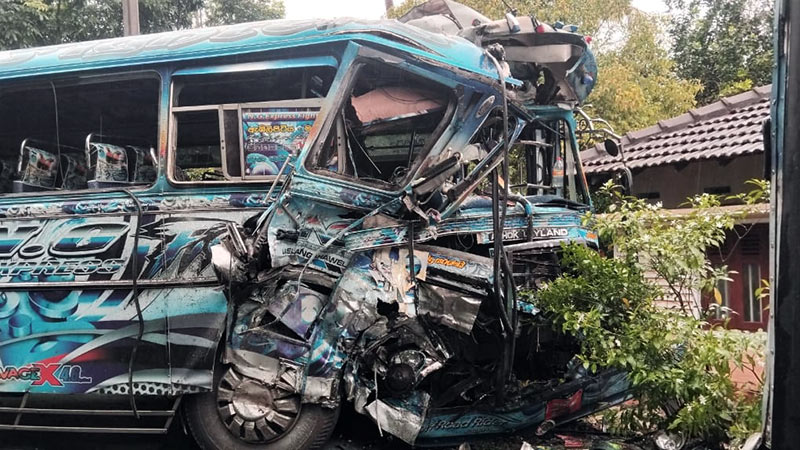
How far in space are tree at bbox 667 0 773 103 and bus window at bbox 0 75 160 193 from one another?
40.8ft

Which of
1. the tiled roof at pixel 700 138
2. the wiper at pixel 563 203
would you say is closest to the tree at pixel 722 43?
the tiled roof at pixel 700 138

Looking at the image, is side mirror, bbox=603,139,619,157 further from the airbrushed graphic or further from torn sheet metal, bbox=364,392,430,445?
the airbrushed graphic

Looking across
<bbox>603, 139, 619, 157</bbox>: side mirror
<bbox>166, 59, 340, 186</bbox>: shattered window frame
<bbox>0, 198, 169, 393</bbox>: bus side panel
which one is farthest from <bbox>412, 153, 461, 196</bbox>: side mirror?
<bbox>603, 139, 619, 157</bbox>: side mirror

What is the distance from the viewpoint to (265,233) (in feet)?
11.5

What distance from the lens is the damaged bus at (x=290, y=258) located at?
358cm

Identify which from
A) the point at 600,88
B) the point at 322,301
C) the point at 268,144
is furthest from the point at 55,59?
the point at 600,88

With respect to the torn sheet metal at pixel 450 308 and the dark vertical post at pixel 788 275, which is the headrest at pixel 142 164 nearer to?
the torn sheet metal at pixel 450 308

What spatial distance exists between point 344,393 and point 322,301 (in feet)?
1.98

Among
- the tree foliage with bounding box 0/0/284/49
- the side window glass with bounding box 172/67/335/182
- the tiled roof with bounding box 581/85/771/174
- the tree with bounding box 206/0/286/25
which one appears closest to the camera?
the side window glass with bounding box 172/67/335/182

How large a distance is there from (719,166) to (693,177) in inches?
15.5

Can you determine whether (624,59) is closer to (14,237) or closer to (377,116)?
(377,116)

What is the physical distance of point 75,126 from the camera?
5.09m

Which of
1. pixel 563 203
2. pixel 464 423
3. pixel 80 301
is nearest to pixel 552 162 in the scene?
pixel 563 203

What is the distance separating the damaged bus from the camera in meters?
3.58
